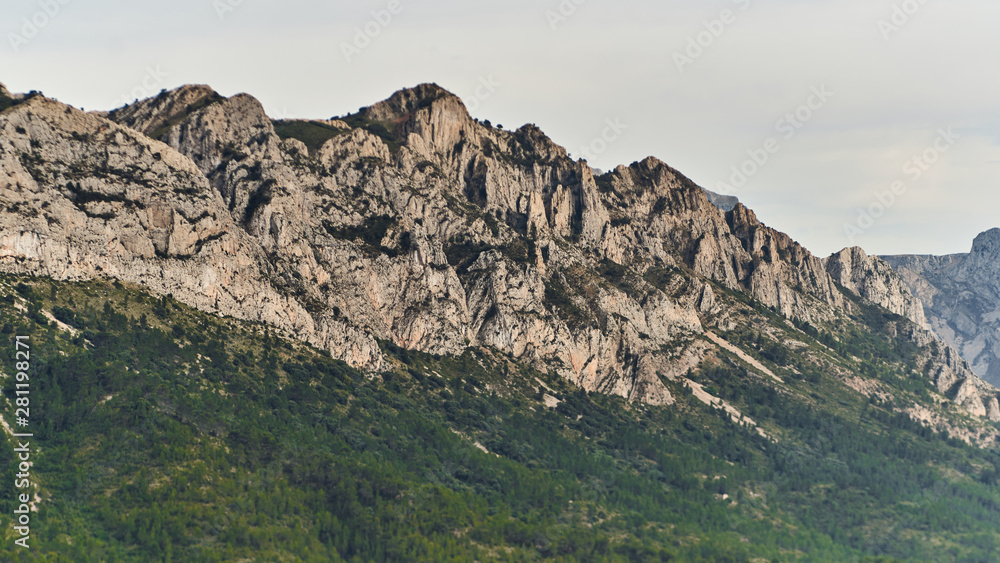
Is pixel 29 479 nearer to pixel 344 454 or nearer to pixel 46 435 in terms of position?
pixel 46 435

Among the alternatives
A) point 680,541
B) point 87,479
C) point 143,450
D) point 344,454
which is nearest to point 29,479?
point 87,479

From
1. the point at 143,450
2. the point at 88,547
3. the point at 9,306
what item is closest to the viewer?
Answer: the point at 88,547

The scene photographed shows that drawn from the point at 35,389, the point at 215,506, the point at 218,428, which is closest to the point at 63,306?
the point at 35,389

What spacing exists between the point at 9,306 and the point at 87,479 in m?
45.3

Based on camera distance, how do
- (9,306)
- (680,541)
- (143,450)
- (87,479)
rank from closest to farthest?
(87,479) → (143,450) → (9,306) → (680,541)

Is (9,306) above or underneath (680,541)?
above

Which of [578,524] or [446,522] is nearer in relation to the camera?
[446,522]

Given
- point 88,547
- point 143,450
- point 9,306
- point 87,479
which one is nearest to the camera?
point 88,547

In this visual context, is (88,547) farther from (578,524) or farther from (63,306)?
(578,524)

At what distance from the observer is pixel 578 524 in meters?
199

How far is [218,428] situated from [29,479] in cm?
3842

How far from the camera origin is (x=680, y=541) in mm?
199125

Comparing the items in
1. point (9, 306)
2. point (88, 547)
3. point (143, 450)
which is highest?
point (9, 306)

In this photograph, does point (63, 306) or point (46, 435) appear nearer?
point (46, 435)
